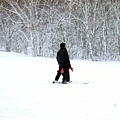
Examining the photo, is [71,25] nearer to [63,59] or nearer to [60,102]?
[63,59]

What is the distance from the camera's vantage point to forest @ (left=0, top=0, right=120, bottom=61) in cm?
2820

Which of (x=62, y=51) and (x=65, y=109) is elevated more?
(x=62, y=51)

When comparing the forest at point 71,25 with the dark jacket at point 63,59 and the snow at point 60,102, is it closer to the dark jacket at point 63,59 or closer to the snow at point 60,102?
the dark jacket at point 63,59

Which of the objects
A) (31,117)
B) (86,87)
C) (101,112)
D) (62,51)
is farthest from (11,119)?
(62,51)

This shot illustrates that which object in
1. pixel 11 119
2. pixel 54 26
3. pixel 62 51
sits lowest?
pixel 11 119

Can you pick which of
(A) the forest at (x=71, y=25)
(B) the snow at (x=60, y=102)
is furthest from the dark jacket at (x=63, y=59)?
(A) the forest at (x=71, y=25)

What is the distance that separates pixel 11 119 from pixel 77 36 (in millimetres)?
27940

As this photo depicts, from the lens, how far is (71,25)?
31625 mm

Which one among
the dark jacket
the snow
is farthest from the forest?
the snow

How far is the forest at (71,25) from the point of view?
28.2 m

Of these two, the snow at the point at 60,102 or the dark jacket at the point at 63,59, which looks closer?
the snow at the point at 60,102

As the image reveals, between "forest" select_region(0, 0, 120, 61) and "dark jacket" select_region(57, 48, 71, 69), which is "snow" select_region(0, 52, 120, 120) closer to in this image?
"dark jacket" select_region(57, 48, 71, 69)

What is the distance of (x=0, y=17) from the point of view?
119ft

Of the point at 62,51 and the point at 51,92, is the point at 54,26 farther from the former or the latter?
the point at 51,92
